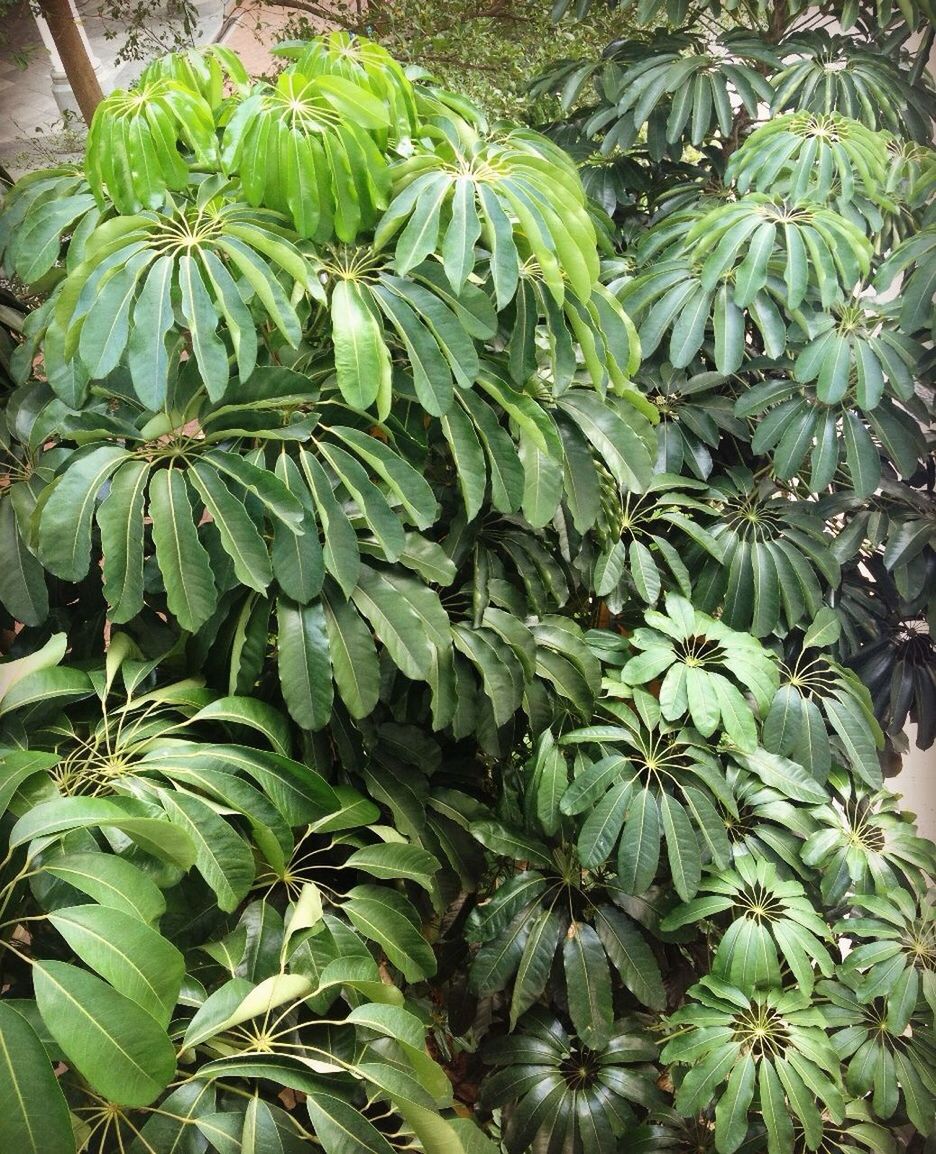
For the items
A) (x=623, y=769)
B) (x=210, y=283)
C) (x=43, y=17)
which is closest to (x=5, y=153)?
(x=43, y=17)

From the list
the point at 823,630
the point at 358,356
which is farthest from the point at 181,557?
the point at 823,630

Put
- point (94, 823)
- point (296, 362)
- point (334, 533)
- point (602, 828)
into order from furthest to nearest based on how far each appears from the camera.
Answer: point (602, 828)
point (296, 362)
point (334, 533)
point (94, 823)

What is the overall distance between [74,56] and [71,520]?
5.86 feet

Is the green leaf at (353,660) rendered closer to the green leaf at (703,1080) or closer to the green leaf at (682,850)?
the green leaf at (682,850)

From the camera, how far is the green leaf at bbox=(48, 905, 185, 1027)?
74cm

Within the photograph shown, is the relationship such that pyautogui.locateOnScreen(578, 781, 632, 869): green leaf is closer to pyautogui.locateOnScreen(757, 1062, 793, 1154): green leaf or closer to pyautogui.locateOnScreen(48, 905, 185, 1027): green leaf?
pyautogui.locateOnScreen(757, 1062, 793, 1154): green leaf

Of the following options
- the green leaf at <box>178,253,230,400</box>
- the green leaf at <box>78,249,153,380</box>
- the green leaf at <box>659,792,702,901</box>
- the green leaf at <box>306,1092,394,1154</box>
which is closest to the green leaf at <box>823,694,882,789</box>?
the green leaf at <box>659,792,702,901</box>

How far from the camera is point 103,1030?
2.33 feet

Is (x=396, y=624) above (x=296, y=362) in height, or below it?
below

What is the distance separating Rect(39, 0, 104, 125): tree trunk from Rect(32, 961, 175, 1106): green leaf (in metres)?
2.14

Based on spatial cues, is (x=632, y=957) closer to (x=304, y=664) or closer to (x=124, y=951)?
(x=304, y=664)

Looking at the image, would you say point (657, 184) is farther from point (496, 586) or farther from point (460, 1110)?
point (460, 1110)

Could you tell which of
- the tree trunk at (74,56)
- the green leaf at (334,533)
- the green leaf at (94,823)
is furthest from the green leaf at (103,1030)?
the tree trunk at (74,56)

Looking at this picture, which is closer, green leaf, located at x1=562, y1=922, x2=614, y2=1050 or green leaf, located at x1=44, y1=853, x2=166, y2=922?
green leaf, located at x1=44, y1=853, x2=166, y2=922
